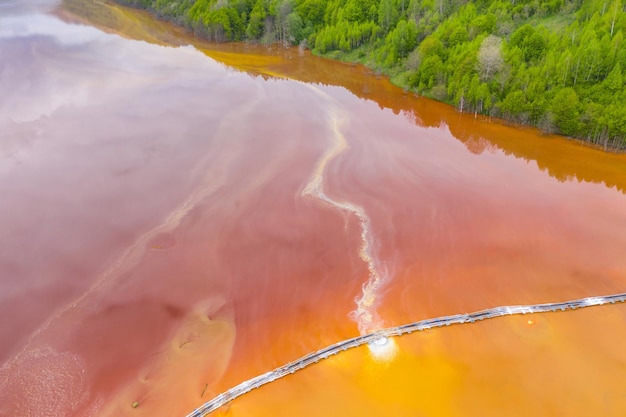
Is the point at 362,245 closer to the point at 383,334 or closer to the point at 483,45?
the point at 383,334

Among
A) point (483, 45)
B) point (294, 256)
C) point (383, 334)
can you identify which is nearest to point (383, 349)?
point (383, 334)

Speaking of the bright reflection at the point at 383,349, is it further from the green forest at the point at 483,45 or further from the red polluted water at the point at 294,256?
the green forest at the point at 483,45

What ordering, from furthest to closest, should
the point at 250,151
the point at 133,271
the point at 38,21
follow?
the point at 38,21 < the point at 250,151 < the point at 133,271

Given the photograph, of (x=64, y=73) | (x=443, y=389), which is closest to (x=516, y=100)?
(x=443, y=389)

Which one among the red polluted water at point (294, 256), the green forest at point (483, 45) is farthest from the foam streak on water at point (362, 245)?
the green forest at point (483, 45)

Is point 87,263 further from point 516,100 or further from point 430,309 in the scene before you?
point 516,100
